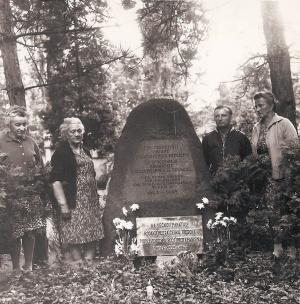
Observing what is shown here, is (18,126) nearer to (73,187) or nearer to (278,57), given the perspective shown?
(73,187)

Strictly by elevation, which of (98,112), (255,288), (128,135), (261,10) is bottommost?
(255,288)

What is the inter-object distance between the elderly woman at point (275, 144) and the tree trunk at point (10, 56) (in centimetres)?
384

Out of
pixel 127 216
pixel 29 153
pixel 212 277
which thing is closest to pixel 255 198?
pixel 212 277

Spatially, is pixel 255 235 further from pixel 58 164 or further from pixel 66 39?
pixel 66 39

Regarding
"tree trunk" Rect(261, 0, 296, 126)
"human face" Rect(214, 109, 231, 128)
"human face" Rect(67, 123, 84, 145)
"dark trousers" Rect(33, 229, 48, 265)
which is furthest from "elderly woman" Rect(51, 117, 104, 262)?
"tree trunk" Rect(261, 0, 296, 126)

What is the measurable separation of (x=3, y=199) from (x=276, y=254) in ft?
11.2

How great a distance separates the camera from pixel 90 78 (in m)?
9.88

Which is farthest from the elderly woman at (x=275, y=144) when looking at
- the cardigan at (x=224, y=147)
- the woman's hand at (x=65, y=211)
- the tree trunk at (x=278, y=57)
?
the woman's hand at (x=65, y=211)

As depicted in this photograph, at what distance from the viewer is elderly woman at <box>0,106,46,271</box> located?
5.30 metres

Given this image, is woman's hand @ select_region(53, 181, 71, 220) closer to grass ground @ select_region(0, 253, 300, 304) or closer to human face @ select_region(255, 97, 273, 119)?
grass ground @ select_region(0, 253, 300, 304)

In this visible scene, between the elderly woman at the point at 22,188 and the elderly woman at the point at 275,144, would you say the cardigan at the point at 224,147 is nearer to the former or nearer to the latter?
the elderly woman at the point at 275,144

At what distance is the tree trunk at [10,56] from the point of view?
728 cm

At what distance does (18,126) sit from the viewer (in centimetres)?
555

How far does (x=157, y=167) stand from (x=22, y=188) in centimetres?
184
